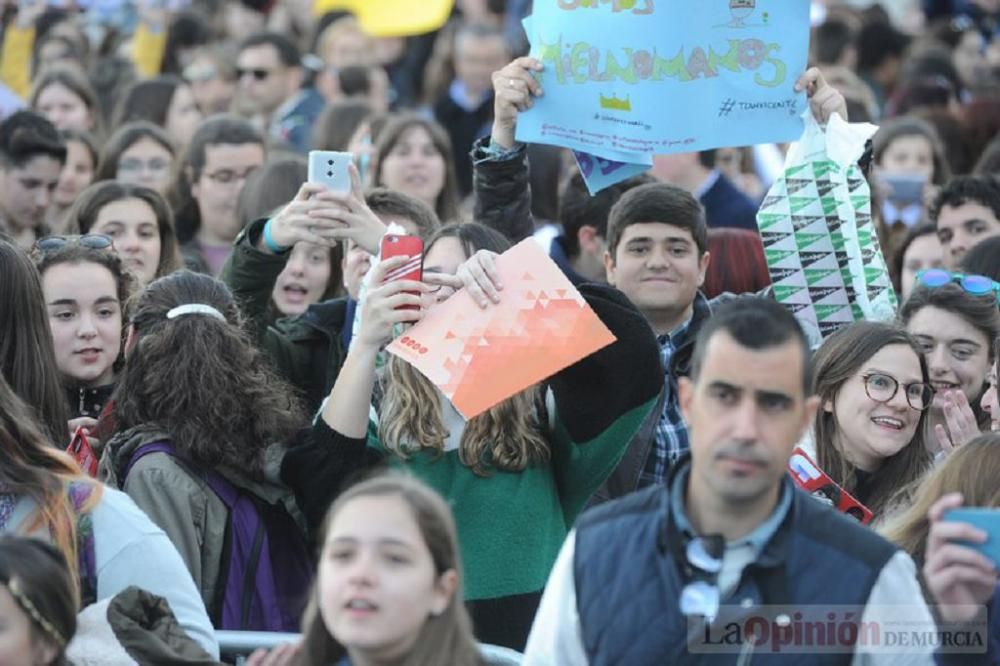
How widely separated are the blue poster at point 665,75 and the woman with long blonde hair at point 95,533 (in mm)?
2225

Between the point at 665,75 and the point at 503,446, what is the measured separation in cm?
151

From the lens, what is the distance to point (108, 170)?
9477 millimetres

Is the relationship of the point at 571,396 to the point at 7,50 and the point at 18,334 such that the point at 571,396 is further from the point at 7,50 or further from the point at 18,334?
the point at 7,50

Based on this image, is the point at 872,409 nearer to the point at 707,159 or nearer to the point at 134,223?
the point at 134,223

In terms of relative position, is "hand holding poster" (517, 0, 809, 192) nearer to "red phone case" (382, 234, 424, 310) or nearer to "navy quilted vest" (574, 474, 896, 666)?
"red phone case" (382, 234, 424, 310)

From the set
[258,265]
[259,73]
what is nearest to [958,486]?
[258,265]

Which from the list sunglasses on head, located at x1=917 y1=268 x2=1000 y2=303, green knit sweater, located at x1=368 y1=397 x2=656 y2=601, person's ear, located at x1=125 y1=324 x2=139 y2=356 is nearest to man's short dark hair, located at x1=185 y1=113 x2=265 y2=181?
person's ear, located at x1=125 y1=324 x2=139 y2=356

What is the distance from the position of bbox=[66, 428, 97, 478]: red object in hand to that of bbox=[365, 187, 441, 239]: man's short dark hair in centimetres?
182

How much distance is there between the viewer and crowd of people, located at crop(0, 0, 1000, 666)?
4008 millimetres

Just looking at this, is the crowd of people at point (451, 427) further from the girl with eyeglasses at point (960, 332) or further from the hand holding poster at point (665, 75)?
the hand holding poster at point (665, 75)

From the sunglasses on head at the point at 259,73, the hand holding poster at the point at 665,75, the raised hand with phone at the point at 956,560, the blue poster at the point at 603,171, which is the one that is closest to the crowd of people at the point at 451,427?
the raised hand with phone at the point at 956,560

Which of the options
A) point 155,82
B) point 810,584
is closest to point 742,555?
point 810,584

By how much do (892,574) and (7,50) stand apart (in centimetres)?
1171

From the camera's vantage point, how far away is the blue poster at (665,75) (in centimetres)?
625
